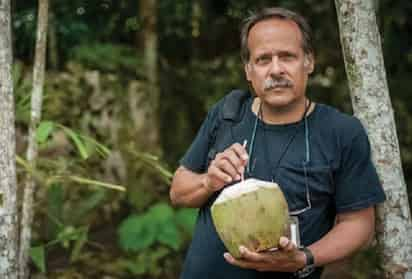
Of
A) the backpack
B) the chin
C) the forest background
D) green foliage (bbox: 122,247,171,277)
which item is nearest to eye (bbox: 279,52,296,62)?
the chin

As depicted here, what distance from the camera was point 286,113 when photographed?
222cm

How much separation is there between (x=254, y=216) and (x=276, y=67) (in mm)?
464

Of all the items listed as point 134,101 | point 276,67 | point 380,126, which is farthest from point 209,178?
point 134,101

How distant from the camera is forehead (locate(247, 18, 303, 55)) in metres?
2.17

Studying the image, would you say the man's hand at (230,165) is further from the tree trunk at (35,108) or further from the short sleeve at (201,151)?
the tree trunk at (35,108)

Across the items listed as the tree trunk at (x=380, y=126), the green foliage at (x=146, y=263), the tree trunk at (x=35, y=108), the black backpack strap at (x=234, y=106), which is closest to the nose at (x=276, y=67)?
the black backpack strap at (x=234, y=106)

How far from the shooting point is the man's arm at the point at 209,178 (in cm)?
197

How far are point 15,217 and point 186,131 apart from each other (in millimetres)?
3572

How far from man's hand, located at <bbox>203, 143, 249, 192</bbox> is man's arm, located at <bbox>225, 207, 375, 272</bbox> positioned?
205 mm

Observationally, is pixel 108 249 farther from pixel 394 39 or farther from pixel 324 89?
pixel 394 39

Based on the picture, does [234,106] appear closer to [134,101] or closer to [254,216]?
[254,216]

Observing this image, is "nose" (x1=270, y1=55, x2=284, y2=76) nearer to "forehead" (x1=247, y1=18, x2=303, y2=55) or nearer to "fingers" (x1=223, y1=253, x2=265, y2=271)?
"forehead" (x1=247, y1=18, x2=303, y2=55)

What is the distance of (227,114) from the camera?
229 cm

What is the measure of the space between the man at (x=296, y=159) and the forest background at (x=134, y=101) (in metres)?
2.40
